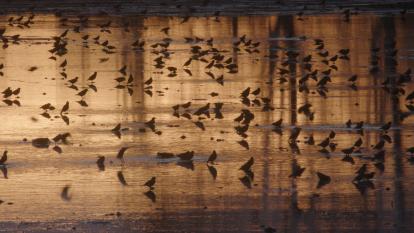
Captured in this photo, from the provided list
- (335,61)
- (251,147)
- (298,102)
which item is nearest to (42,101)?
(298,102)

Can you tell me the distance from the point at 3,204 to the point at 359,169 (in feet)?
10.6

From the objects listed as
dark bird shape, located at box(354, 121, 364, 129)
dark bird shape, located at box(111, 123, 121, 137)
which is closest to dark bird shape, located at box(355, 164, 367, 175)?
dark bird shape, located at box(354, 121, 364, 129)

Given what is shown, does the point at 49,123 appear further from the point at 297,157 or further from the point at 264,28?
the point at 264,28

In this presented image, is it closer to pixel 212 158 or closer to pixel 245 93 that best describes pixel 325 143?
pixel 212 158

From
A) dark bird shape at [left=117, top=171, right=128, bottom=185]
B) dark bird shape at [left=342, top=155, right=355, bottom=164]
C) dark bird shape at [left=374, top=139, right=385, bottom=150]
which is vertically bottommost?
dark bird shape at [left=117, top=171, right=128, bottom=185]

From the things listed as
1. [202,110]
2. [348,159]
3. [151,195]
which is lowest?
[151,195]

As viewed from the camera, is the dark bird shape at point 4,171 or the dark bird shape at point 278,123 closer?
the dark bird shape at point 4,171

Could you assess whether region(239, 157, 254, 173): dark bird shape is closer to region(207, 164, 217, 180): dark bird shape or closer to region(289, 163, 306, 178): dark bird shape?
region(207, 164, 217, 180): dark bird shape

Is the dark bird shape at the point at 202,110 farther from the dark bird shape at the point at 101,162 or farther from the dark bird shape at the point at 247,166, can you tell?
the dark bird shape at the point at 247,166

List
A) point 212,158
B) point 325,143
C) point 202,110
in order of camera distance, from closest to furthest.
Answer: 1. point 212,158
2. point 325,143
3. point 202,110

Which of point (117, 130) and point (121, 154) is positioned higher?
point (117, 130)

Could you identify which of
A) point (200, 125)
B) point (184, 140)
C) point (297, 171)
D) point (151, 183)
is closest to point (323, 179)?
point (297, 171)

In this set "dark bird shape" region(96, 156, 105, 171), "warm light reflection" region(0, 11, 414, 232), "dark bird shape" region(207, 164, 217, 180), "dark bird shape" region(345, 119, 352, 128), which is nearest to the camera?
"warm light reflection" region(0, 11, 414, 232)

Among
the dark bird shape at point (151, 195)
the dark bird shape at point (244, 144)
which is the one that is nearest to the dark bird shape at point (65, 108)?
the dark bird shape at point (244, 144)
